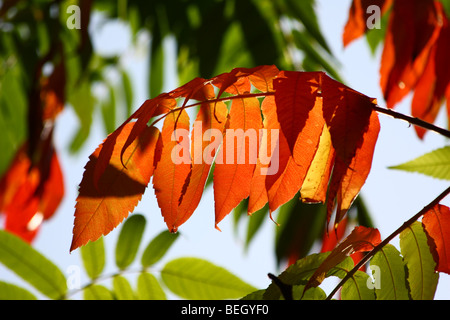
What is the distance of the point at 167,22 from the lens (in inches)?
65.4

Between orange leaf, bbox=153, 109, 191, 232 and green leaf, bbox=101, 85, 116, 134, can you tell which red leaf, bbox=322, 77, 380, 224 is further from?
green leaf, bbox=101, 85, 116, 134

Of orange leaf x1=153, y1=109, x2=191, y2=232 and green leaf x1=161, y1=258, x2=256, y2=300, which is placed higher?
orange leaf x1=153, y1=109, x2=191, y2=232

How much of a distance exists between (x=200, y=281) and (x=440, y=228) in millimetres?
414

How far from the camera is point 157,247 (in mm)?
888

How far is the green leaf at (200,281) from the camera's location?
846 mm

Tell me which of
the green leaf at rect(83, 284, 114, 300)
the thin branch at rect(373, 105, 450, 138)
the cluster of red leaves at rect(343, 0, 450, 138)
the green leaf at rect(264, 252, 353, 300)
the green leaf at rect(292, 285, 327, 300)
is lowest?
the green leaf at rect(83, 284, 114, 300)

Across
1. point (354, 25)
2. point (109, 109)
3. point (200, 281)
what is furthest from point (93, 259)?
point (109, 109)

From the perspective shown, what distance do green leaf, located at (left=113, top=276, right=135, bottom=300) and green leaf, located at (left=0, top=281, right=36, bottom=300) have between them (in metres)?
0.13

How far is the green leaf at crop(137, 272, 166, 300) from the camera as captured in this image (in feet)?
2.87

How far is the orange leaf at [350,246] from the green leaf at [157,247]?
374 millimetres

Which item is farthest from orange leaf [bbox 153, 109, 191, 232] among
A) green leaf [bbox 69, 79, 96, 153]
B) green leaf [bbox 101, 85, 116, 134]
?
green leaf [bbox 101, 85, 116, 134]

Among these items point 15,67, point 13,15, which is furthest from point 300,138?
point 15,67

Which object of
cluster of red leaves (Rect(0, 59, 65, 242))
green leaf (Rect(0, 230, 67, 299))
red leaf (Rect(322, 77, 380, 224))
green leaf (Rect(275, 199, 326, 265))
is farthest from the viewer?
green leaf (Rect(275, 199, 326, 265))

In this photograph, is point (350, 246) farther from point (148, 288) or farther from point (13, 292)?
point (13, 292)
